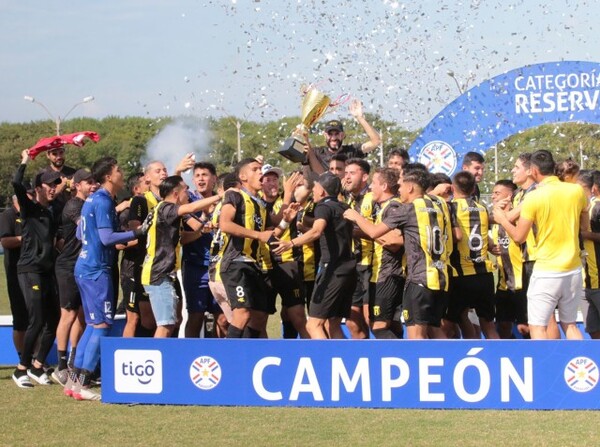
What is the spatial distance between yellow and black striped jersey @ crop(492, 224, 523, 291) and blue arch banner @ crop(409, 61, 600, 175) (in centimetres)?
366

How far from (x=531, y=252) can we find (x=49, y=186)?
468 centimetres

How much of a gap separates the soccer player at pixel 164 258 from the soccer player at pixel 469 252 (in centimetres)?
236

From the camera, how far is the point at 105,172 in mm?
9281

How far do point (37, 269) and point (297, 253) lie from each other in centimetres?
258

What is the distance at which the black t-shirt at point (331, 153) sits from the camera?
11.5 meters

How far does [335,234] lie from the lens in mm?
9406

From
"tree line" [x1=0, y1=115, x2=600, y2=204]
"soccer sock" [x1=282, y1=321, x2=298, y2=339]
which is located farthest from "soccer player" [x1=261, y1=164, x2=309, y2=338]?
"tree line" [x1=0, y1=115, x2=600, y2=204]

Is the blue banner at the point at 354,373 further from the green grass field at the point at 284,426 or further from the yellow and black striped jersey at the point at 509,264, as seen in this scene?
the yellow and black striped jersey at the point at 509,264

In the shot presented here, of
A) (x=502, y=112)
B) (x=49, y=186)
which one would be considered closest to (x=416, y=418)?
(x=49, y=186)

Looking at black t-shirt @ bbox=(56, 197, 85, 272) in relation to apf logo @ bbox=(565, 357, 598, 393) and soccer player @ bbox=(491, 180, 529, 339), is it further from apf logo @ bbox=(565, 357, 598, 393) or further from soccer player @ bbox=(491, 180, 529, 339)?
apf logo @ bbox=(565, 357, 598, 393)

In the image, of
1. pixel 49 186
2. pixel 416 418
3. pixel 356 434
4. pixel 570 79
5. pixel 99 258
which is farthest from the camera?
Result: pixel 570 79

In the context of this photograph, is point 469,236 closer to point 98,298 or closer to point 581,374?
point 581,374

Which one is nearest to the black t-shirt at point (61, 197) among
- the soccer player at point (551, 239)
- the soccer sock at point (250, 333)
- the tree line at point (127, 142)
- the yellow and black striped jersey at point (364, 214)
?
the soccer sock at point (250, 333)

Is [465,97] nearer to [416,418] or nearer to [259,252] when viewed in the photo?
[259,252]
